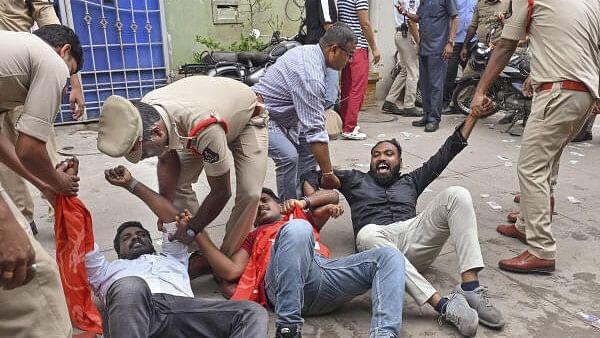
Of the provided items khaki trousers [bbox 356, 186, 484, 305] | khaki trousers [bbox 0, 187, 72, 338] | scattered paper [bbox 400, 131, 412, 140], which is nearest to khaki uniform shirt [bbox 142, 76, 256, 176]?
khaki trousers [bbox 0, 187, 72, 338]

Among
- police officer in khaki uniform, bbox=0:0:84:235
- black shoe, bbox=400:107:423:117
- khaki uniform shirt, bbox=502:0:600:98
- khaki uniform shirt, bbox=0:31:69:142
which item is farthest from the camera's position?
Answer: black shoe, bbox=400:107:423:117

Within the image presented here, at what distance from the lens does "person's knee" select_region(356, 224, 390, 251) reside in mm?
3080

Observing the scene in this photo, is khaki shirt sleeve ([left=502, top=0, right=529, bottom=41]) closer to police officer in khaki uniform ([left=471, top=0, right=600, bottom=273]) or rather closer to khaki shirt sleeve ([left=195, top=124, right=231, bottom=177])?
police officer in khaki uniform ([left=471, top=0, right=600, bottom=273])

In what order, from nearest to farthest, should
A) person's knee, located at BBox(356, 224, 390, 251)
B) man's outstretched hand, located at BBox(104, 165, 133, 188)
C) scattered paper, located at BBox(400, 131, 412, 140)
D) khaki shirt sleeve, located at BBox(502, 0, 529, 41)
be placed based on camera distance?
man's outstretched hand, located at BBox(104, 165, 133, 188) < person's knee, located at BBox(356, 224, 390, 251) < khaki shirt sleeve, located at BBox(502, 0, 529, 41) < scattered paper, located at BBox(400, 131, 412, 140)

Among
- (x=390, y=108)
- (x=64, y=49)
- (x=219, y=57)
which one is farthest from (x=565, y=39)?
→ (x=390, y=108)

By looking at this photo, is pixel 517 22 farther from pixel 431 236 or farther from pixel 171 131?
pixel 171 131

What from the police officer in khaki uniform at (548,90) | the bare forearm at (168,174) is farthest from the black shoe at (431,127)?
the bare forearm at (168,174)

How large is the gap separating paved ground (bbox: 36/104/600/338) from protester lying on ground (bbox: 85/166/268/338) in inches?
15.1

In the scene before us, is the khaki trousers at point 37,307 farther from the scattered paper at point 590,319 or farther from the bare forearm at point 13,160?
the scattered paper at point 590,319

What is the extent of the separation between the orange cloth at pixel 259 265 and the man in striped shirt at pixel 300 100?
0.48m

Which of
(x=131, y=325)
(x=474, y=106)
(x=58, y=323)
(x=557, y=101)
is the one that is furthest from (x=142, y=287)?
(x=557, y=101)

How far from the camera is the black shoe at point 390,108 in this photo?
8008 mm

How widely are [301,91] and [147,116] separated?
1281 millimetres

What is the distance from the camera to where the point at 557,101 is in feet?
10.6
